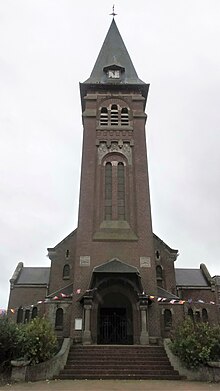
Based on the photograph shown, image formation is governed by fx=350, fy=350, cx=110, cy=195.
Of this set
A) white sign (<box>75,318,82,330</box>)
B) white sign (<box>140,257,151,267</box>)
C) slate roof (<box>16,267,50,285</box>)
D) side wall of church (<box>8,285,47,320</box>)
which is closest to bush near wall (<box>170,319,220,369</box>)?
white sign (<box>75,318,82,330</box>)

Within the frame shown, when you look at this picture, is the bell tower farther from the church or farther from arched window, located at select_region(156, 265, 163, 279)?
arched window, located at select_region(156, 265, 163, 279)

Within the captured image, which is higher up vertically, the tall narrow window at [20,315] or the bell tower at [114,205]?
the bell tower at [114,205]

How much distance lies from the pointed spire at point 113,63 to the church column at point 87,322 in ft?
66.2

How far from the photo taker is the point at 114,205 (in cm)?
2655

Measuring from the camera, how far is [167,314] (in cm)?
2398

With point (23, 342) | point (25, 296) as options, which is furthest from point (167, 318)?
point (25, 296)

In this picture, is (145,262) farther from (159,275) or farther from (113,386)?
(113,386)

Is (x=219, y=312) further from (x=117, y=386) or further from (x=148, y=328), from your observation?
(x=117, y=386)

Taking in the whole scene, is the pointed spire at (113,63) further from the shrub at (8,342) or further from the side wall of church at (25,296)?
the shrub at (8,342)

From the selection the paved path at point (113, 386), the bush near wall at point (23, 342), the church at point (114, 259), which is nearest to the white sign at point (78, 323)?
the church at point (114, 259)

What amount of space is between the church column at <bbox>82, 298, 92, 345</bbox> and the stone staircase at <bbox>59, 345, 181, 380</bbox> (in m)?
1.71

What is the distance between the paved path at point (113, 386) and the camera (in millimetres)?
11945

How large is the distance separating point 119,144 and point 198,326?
17112mm

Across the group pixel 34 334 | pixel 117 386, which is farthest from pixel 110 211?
pixel 117 386
